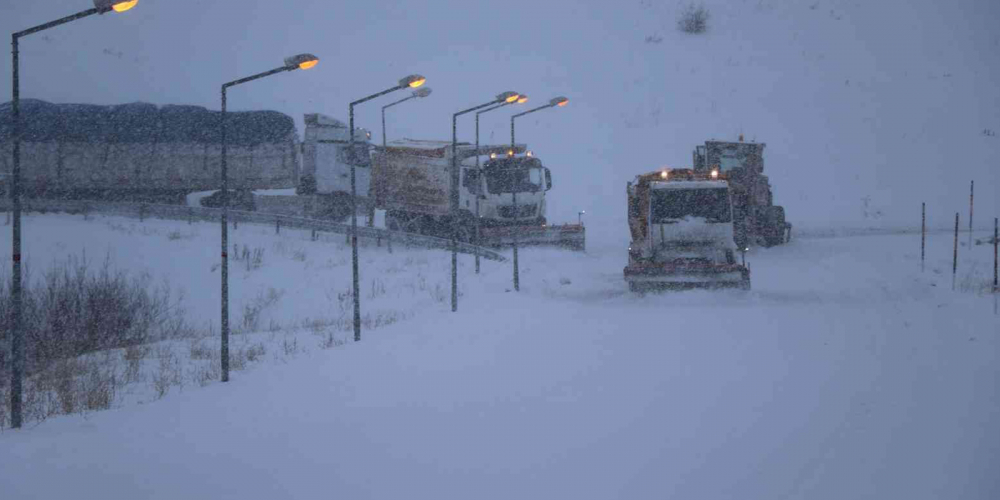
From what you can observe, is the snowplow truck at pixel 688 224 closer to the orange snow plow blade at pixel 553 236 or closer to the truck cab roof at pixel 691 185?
the truck cab roof at pixel 691 185

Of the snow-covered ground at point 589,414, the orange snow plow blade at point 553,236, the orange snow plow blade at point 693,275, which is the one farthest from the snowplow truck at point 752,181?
the snow-covered ground at point 589,414

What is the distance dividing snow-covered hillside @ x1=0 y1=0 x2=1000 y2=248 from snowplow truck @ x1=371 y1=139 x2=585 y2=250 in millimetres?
4448

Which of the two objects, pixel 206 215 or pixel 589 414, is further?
pixel 206 215

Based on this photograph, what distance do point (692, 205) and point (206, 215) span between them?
20.4m

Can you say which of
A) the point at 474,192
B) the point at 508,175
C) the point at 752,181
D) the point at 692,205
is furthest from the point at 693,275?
the point at 474,192

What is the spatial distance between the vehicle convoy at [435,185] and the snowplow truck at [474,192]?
0.11 feet

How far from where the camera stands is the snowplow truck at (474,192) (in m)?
31.5

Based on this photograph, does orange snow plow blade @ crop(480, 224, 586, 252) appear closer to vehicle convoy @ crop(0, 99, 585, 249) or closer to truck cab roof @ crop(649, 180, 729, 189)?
vehicle convoy @ crop(0, 99, 585, 249)

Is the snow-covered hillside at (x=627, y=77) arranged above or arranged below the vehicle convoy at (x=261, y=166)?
above

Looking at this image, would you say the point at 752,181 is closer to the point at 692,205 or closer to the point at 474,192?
the point at 474,192

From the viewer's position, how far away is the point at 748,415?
9180 mm

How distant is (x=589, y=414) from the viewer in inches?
374

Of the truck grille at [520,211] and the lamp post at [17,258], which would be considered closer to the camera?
the lamp post at [17,258]

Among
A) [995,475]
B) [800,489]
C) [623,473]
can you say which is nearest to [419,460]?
[623,473]
